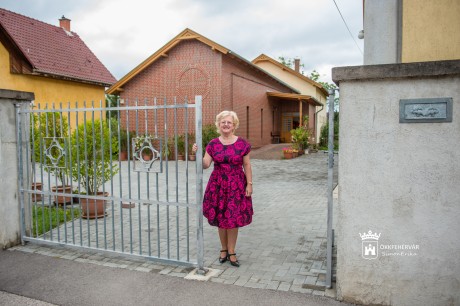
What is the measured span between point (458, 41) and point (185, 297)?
483cm

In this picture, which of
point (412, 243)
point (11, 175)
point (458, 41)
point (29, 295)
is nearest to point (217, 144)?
point (412, 243)

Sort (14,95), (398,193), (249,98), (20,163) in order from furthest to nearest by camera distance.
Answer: (249,98)
(20,163)
(14,95)
(398,193)

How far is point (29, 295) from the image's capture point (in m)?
3.70

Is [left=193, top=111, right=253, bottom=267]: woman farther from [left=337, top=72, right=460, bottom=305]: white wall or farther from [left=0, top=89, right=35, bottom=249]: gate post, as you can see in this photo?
[left=0, top=89, right=35, bottom=249]: gate post

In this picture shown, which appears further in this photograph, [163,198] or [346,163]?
[163,198]

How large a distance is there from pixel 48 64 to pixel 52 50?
1.70 meters

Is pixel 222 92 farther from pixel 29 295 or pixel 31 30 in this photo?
pixel 29 295

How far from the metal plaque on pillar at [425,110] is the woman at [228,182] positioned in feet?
5.37

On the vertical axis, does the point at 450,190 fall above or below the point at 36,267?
above

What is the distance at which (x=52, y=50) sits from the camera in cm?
1997

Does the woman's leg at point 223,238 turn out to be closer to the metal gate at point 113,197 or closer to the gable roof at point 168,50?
the metal gate at point 113,197

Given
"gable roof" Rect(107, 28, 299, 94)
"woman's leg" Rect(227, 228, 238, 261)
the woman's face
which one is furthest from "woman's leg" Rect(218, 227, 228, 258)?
"gable roof" Rect(107, 28, 299, 94)

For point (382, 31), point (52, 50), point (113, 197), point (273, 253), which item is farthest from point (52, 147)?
point (52, 50)

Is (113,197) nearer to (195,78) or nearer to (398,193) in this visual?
(398,193)
